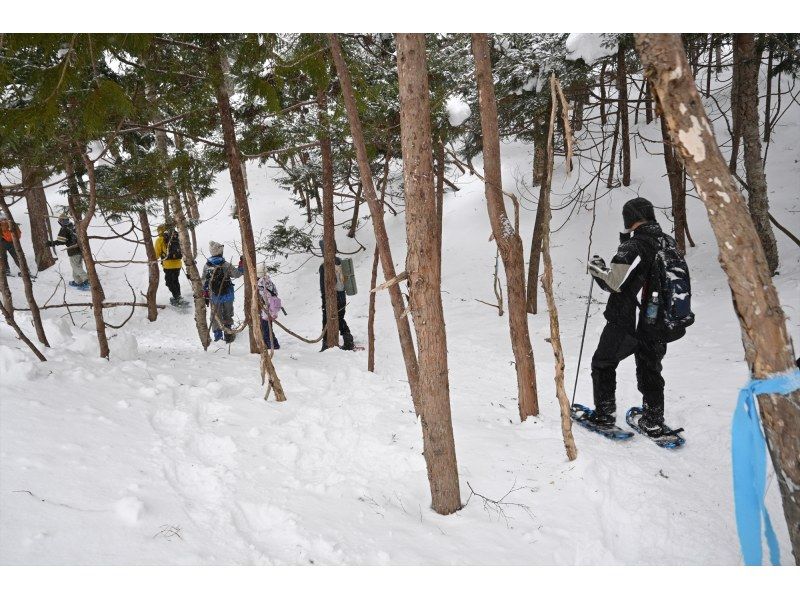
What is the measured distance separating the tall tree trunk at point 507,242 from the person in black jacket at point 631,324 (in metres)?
0.67

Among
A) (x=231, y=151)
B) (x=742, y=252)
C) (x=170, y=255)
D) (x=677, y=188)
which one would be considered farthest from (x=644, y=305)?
(x=170, y=255)

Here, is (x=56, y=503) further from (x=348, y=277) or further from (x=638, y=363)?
(x=348, y=277)

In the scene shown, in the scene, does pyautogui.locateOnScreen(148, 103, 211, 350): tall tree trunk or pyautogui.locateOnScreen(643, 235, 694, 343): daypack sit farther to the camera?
pyautogui.locateOnScreen(148, 103, 211, 350): tall tree trunk

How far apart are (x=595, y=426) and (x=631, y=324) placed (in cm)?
99

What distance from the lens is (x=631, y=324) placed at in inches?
168

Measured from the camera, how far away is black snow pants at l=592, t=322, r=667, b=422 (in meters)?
4.27

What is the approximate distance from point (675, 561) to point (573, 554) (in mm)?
578

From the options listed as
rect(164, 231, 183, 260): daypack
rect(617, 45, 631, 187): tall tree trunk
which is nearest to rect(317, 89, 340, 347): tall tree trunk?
rect(164, 231, 183, 260): daypack

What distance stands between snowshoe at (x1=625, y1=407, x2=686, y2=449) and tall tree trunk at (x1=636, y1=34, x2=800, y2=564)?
71.8 inches

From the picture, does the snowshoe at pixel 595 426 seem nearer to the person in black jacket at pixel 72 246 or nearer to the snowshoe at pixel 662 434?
the snowshoe at pixel 662 434

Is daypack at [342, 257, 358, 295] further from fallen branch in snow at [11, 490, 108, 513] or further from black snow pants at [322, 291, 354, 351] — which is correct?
fallen branch in snow at [11, 490, 108, 513]

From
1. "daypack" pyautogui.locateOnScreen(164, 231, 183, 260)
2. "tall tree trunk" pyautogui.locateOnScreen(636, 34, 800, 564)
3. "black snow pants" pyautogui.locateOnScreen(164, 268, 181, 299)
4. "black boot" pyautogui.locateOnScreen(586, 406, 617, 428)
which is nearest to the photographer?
"tall tree trunk" pyautogui.locateOnScreen(636, 34, 800, 564)
